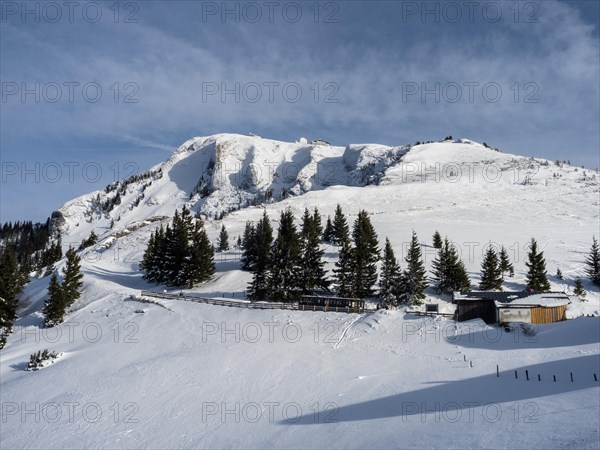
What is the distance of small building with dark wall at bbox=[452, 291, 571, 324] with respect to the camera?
34969 mm

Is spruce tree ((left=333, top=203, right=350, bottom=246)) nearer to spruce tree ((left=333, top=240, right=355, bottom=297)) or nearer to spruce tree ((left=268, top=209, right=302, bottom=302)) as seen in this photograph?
spruce tree ((left=333, top=240, right=355, bottom=297))

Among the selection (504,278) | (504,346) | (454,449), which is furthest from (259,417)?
(504,278)

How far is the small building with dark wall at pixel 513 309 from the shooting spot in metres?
35.0

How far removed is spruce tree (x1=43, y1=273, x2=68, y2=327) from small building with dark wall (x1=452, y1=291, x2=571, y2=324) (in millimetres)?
40142

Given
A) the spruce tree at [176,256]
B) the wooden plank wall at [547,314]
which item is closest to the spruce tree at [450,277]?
the wooden plank wall at [547,314]

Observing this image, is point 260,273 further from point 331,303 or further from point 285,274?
point 331,303

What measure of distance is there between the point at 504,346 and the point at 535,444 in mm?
14704

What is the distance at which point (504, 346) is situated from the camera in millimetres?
28453

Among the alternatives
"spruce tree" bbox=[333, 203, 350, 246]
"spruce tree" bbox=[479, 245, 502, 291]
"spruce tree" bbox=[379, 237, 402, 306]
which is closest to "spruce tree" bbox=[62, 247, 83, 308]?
"spruce tree" bbox=[379, 237, 402, 306]

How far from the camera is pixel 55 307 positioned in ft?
148

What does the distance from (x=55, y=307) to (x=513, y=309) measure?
4514 centimetres

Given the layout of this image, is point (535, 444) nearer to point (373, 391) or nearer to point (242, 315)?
point (373, 391)

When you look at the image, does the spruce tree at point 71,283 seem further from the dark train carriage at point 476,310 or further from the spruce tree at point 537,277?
the spruce tree at point 537,277

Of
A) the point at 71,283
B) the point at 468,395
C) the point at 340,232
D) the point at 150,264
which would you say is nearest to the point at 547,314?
the point at 468,395
